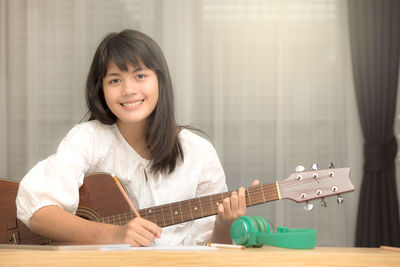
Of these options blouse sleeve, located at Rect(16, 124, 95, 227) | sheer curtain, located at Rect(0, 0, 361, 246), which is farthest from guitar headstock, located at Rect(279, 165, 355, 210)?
sheer curtain, located at Rect(0, 0, 361, 246)

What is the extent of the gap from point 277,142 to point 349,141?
1.43ft

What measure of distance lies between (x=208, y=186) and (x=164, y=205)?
30 cm

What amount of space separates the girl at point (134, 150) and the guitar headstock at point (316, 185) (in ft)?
0.91

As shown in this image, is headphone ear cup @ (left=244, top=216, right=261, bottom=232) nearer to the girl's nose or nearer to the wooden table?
the wooden table

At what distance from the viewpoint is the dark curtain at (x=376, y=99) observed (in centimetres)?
292

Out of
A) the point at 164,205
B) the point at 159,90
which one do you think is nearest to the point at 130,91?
the point at 159,90

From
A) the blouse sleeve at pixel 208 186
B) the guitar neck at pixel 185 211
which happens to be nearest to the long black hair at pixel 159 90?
the blouse sleeve at pixel 208 186

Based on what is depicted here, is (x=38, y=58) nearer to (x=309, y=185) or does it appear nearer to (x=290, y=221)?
(x=290, y=221)

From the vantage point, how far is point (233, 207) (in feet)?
4.86

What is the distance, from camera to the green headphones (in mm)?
1060

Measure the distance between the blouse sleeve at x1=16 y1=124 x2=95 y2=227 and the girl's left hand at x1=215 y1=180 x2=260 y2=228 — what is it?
0.48 metres

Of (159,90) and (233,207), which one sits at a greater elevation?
(159,90)

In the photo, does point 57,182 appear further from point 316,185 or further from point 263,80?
point 263,80

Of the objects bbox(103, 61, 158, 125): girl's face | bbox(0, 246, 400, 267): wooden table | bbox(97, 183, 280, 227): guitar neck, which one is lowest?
bbox(97, 183, 280, 227): guitar neck
